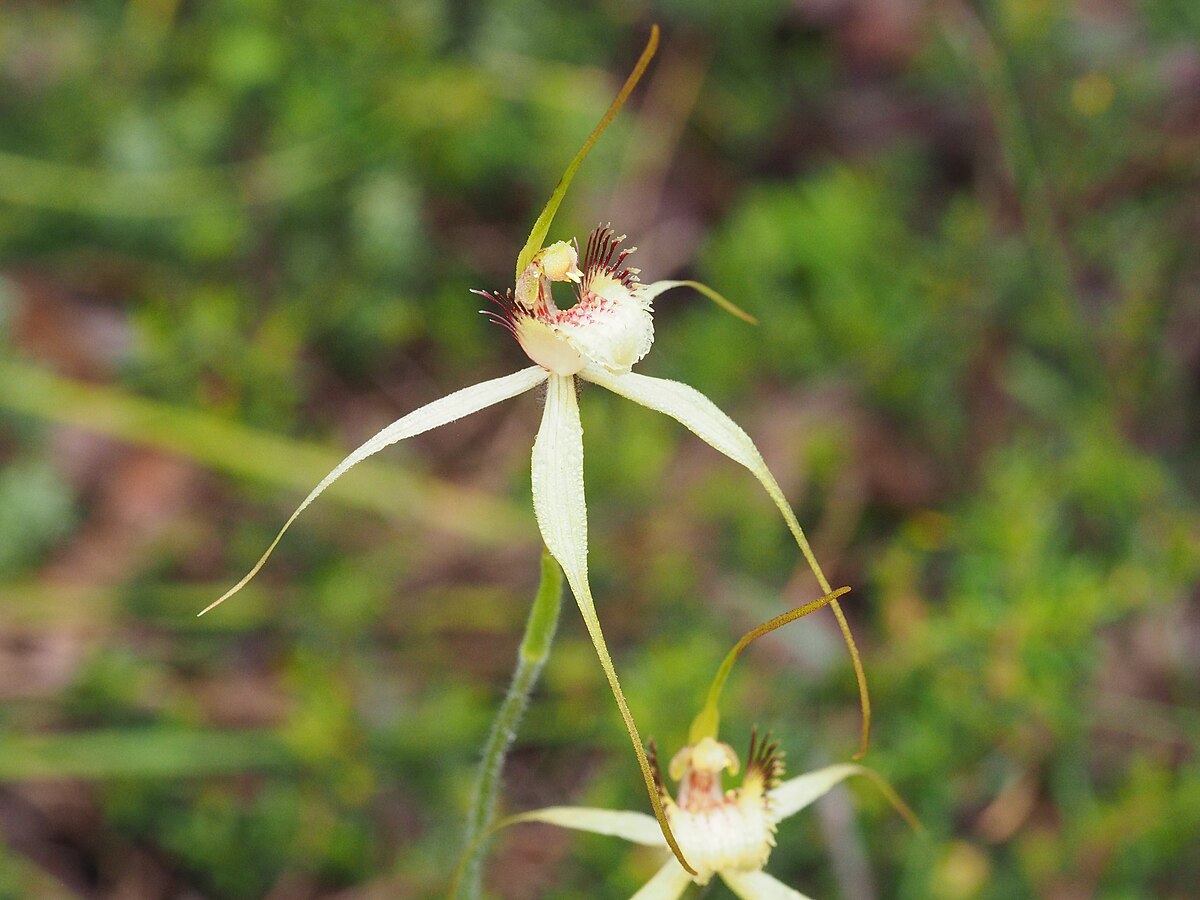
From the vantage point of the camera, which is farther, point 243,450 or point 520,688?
point 243,450

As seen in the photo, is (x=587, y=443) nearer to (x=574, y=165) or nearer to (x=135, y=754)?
(x=135, y=754)

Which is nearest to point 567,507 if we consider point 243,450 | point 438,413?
point 438,413

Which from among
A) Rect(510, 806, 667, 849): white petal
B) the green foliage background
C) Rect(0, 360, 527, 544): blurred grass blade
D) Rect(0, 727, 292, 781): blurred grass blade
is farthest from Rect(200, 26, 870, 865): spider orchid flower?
Rect(0, 360, 527, 544): blurred grass blade

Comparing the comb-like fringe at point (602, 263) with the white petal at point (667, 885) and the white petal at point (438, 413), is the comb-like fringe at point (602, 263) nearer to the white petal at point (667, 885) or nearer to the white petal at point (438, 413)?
the white petal at point (438, 413)

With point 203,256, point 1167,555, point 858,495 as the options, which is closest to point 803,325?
point 858,495

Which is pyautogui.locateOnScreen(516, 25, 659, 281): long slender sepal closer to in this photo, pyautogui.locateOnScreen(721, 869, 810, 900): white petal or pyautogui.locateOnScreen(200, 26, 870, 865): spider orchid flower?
pyautogui.locateOnScreen(200, 26, 870, 865): spider orchid flower

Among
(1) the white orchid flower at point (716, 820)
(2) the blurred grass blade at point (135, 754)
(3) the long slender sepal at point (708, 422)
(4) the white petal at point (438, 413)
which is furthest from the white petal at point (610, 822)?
(2) the blurred grass blade at point (135, 754)
